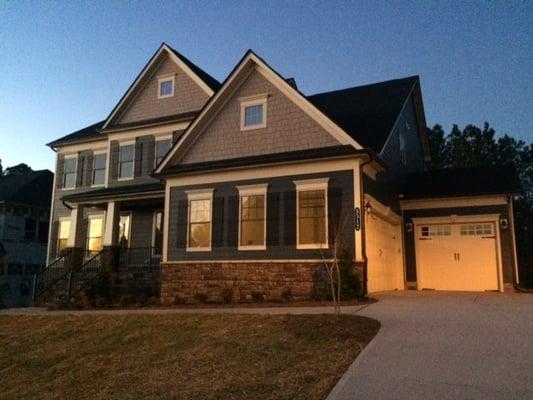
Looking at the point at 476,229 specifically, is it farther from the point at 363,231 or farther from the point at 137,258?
the point at 137,258

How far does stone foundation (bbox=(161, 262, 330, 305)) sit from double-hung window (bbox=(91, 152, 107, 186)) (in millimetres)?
7820

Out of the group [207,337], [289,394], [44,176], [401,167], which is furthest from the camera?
[44,176]

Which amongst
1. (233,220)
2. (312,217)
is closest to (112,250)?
(233,220)

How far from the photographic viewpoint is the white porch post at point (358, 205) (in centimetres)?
1264

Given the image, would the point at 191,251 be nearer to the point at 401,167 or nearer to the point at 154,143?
the point at 154,143

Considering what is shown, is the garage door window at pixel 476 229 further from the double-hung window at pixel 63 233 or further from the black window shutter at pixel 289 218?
the double-hung window at pixel 63 233

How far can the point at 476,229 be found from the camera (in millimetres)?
16422

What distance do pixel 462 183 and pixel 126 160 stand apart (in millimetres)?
13477

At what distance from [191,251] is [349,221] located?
5.35 m

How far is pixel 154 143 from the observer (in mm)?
19578

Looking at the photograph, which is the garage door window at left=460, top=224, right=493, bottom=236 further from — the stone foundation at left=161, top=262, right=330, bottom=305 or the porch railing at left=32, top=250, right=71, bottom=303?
the porch railing at left=32, top=250, right=71, bottom=303

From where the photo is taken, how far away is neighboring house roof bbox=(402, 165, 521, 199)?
53.2 ft

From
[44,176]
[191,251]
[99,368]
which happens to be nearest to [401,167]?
[191,251]

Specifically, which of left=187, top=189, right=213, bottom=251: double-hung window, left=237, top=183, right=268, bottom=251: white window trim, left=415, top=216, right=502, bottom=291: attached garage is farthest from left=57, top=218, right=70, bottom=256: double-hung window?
left=415, top=216, right=502, bottom=291: attached garage
